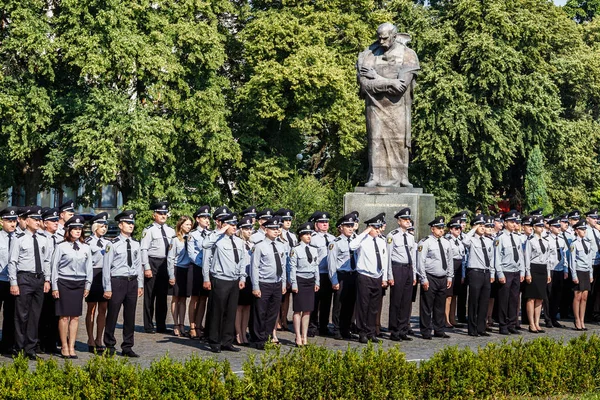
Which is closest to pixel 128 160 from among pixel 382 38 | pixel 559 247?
pixel 382 38

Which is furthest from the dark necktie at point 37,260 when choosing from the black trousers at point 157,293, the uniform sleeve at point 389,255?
the uniform sleeve at point 389,255

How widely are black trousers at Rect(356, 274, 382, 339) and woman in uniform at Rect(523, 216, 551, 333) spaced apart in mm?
3281

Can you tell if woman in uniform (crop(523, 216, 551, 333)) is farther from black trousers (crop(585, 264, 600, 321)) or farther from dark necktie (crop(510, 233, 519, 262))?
black trousers (crop(585, 264, 600, 321))

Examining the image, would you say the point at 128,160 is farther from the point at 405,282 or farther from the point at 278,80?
the point at 405,282

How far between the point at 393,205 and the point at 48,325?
8285mm

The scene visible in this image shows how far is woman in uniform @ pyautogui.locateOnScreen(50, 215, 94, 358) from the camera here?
1215 centimetres

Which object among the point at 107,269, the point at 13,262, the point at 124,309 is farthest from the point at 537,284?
the point at 13,262

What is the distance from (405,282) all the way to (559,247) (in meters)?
4.05

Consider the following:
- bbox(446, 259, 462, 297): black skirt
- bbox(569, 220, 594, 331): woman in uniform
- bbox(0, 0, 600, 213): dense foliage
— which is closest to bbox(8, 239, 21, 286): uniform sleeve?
bbox(446, 259, 462, 297): black skirt

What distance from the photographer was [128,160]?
3512 cm

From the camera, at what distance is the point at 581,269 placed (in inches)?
650

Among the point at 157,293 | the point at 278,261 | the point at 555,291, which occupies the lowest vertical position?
the point at 555,291

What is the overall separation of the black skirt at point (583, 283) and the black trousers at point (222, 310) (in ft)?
22.2

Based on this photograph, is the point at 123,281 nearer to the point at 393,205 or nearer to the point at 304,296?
the point at 304,296
